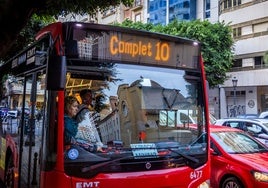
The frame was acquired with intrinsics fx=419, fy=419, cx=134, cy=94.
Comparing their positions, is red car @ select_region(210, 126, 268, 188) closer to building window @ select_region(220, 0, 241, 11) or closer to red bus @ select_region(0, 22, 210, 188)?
red bus @ select_region(0, 22, 210, 188)

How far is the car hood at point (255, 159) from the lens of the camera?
24.1 ft

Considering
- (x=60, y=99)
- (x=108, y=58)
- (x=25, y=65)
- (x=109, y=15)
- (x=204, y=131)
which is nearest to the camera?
(x=60, y=99)

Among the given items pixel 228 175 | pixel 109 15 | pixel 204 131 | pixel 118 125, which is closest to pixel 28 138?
pixel 118 125

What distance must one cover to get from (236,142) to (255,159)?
0.82 m

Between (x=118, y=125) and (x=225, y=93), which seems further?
(x=225, y=93)

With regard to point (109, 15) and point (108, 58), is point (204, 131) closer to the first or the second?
point (108, 58)

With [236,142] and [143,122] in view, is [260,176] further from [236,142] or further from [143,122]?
[143,122]

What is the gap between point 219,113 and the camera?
3994 cm

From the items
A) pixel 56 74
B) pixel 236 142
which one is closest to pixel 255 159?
pixel 236 142

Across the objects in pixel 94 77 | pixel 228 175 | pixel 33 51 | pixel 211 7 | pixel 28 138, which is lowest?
pixel 228 175

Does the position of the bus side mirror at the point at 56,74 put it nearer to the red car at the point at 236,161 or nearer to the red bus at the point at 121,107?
the red bus at the point at 121,107

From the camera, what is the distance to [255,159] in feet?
25.3

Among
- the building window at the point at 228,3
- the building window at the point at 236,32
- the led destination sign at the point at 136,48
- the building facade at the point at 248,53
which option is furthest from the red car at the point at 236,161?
the building window at the point at 228,3

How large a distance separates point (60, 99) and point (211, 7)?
38360mm
